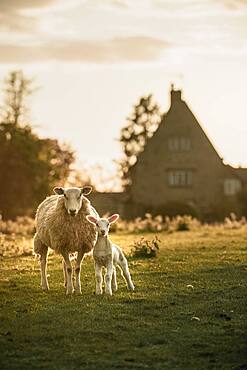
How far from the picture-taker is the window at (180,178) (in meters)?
66.9

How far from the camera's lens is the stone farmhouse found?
66.3 meters

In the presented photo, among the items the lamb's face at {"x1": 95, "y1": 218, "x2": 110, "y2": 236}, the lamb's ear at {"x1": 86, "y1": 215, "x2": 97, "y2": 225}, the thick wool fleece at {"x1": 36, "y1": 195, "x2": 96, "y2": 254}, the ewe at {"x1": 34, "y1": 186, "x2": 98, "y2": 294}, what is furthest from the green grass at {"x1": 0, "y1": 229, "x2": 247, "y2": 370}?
the lamb's ear at {"x1": 86, "y1": 215, "x2": 97, "y2": 225}

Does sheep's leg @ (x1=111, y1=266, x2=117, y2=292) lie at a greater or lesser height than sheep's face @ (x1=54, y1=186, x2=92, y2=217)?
lesser

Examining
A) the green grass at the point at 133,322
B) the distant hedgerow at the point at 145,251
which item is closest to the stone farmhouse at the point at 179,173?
the distant hedgerow at the point at 145,251

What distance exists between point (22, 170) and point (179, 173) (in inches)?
442

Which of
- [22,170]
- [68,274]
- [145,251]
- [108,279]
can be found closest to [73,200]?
[68,274]

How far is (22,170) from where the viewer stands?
62906 millimetres

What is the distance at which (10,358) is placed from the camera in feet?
37.9

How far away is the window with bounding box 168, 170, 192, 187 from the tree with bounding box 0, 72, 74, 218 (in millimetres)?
8363

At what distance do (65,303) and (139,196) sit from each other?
2039 inches

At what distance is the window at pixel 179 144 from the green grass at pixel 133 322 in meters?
45.8

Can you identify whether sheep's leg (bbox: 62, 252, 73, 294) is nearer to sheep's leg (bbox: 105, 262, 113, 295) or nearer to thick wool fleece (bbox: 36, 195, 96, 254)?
thick wool fleece (bbox: 36, 195, 96, 254)

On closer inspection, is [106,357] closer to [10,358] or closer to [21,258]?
[10,358]

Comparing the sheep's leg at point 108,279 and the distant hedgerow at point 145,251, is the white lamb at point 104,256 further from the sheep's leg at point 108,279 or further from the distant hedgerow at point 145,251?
the distant hedgerow at point 145,251
